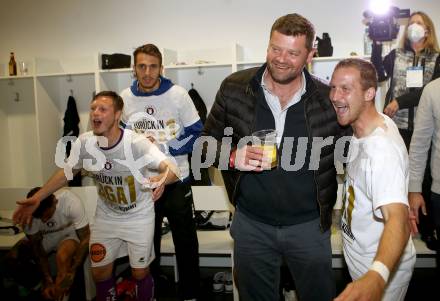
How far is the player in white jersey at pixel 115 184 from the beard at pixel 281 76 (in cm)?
90

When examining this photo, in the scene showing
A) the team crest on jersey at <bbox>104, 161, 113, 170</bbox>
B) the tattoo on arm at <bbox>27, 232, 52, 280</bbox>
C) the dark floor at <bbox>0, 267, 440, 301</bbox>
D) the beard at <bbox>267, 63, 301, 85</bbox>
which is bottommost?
the dark floor at <bbox>0, 267, 440, 301</bbox>

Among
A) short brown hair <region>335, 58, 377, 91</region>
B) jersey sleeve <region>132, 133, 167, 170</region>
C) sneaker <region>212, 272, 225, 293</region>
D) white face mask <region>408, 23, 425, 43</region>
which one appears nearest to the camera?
short brown hair <region>335, 58, 377, 91</region>

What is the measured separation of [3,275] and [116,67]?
1980mm

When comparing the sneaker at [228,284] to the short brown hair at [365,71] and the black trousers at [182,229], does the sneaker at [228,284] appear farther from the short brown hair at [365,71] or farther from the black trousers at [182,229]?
the short brown hair at [365,71]

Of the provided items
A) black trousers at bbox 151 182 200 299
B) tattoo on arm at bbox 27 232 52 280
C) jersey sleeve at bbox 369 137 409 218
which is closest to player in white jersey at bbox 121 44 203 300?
black trousers at bbox 151 182 200 299

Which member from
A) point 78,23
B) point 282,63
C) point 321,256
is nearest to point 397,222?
point 321,256

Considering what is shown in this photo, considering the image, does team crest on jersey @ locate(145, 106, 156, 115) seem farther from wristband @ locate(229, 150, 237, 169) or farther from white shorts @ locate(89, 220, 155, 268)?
wristband @ locate(229, 150, 237, 169)

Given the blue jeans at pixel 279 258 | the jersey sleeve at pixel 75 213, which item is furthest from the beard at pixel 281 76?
the jersey sleeve at pixel 75 213

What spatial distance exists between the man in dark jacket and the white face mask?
4.64ft

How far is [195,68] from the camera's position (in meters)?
3.95

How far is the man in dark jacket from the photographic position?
5.60 ft

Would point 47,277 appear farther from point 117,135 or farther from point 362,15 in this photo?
point 362,15

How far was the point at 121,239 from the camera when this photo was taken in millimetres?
2381

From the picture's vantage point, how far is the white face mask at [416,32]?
2.71 m
